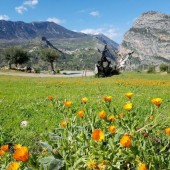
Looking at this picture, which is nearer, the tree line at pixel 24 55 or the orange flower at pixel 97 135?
the orange flower at pixel 97 135

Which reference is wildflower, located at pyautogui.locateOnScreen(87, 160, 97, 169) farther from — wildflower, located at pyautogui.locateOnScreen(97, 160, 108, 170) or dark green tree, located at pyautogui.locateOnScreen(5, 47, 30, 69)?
dark green tree, located at pyautogui.locateOnScreen(5, 47, 30, 69)

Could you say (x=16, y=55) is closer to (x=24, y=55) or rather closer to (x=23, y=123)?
(x=24, y=55)

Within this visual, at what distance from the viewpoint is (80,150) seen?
16.8ft

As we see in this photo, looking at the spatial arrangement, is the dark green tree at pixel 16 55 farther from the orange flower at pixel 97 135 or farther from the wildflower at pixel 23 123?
the orange flower at pixel 97 135

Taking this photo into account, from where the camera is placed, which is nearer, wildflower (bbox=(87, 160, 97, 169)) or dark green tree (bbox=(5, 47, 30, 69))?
wildflower (bbox=(87, 160, 97, 169))

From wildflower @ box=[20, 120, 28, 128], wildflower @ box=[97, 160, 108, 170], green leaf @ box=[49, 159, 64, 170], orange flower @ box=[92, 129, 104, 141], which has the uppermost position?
orange flower @ box=[92, 129, 104, 141]

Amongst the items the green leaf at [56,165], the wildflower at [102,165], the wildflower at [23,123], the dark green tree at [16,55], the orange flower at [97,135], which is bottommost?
the wildflower at [23,123]

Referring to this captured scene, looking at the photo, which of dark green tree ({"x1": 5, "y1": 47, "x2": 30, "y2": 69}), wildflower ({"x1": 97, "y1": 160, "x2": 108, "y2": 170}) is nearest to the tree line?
dark green tree ({"x1": 5, "y1": 47, "x2": 30, "y2": 69})

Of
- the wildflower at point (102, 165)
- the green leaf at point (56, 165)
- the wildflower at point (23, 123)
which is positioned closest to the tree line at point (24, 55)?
the wildflower at point (23, 123)

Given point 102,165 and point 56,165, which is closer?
point 102,165

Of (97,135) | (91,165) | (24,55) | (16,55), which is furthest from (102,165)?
(24,55)

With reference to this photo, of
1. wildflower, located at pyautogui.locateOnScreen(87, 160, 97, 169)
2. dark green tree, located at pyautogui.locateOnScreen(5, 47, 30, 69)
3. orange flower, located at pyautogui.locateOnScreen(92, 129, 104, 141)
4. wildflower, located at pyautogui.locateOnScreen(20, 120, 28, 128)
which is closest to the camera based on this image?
orange flower, located at pyautogui.locateOnScreen(92, 129, 104, 141)

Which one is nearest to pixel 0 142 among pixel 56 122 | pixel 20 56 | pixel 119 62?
pixel 56 122

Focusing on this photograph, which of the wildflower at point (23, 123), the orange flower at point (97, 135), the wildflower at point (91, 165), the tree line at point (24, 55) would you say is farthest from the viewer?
the tree line at point (24, 55)
